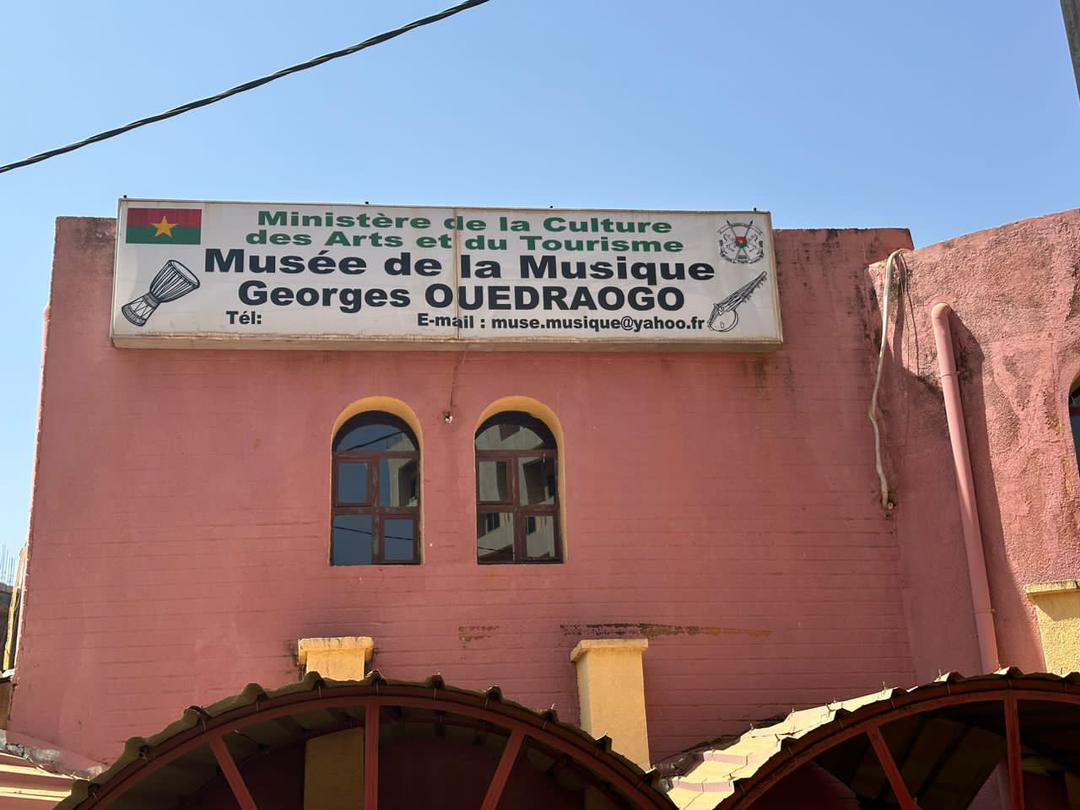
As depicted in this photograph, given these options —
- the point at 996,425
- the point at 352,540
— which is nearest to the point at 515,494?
the point at 352,540

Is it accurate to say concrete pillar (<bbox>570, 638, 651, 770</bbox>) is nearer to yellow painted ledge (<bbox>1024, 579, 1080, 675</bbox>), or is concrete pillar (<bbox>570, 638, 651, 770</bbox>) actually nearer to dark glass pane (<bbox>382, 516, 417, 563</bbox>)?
dark glass pane (<bbox>382, 516, 417, 563</bbox>)

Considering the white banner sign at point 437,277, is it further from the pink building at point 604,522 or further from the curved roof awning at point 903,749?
the curved roof awning at point 903,749

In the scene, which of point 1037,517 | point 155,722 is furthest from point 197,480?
point 1037,517

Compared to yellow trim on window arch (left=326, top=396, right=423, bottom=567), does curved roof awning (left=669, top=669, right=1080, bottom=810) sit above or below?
below

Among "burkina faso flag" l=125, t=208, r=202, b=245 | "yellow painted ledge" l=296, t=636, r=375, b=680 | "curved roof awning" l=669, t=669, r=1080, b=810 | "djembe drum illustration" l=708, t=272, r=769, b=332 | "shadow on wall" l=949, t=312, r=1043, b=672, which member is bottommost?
"curved roof awning" l=669, t=669, r=1080, b=810

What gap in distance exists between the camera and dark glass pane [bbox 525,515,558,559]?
12.2 meters

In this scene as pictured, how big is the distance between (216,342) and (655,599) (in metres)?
4.39

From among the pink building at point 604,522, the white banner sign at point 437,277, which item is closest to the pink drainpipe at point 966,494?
the pink building at point 604,522

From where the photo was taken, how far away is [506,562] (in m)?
12.2

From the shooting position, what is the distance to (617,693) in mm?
11070

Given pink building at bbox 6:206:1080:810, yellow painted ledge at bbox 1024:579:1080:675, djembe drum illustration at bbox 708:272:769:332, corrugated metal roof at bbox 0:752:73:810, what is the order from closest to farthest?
corrugated metal roof at bbox 0:752:73:810 → yellow painted ledge at bbox 1024:579:1080:675 → pink building at bbox 6:206:1080:810 → djembe drum illustration at bbox 708:272:769:332

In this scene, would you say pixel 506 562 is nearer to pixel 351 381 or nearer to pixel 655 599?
pixel 655 599

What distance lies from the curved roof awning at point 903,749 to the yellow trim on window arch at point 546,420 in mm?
2309

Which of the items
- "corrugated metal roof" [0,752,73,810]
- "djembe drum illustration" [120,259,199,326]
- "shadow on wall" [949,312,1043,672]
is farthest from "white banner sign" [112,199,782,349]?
"corrugated metal roof" [0,752,73,810]
